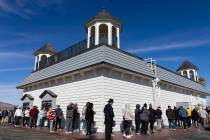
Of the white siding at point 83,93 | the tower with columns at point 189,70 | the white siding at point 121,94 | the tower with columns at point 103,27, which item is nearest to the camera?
the white siding at point 83,93

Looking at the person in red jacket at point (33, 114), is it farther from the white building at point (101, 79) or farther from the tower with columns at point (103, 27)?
the tower with columns at point (103, 27)

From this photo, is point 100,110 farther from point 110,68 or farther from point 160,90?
point 160,90

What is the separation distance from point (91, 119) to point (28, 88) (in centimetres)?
1262

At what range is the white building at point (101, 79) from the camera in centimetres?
1286

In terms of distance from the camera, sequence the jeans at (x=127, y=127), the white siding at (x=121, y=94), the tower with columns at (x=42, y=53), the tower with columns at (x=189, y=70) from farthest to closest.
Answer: the tower with columns at (x=189, y=70), the tower with columns at (x=42, y=53), the white siding at (x=121, y=94), the jeans at (x=127, y=127)

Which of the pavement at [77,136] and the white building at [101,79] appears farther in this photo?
the white building at [101,79]

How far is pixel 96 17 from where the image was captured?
16.2 m

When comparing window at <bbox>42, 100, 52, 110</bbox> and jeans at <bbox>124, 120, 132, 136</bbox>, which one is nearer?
jeans at <bbox>124, 120, 132, 136</bbox>

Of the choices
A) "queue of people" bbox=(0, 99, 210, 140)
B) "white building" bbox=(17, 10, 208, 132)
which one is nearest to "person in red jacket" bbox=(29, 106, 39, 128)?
"queue of people" bbox=(0, 99, 210, 140)

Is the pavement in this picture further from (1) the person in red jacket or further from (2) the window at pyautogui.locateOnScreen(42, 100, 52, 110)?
(2) the window at pyautogui.locateOnScreen(42, 100, 52, 110)

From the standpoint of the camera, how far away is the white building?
42.2 feet

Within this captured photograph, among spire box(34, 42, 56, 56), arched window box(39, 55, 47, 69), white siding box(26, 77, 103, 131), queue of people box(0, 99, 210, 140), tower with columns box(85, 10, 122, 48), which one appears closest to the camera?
queue of people box(0, 99, 210, 140)

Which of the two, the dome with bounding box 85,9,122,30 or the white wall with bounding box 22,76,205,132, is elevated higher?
the dome with bounding box 85,9,122,30

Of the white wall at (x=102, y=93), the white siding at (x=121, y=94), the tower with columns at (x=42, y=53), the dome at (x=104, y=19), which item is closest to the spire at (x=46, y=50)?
the tower with columns at (x=42, y=53)
